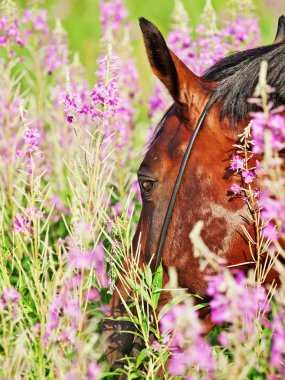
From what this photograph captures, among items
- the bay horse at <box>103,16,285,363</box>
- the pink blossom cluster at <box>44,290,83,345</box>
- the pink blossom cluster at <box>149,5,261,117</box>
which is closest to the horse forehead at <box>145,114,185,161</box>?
the bay horse at <box>103,16,285,363</box>

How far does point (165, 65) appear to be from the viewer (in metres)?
2.91

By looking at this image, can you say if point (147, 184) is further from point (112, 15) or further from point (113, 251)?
point (112, 15)

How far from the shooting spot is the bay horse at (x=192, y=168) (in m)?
2.91

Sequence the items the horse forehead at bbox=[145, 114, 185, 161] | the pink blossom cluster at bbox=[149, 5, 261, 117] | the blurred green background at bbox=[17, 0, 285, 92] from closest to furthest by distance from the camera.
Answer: the horse forehead at bbox=[145, 114, 185, 161], the pink blossom cluster at bbox=[149, 5, 261, 117], the blurred green background at bbox=[17, 0, 285, 92]

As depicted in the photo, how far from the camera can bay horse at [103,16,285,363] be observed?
2.91 meters

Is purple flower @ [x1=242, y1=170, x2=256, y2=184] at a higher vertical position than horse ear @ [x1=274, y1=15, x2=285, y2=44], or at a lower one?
lower

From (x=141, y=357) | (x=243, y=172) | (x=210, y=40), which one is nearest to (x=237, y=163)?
(x=243, y=172)

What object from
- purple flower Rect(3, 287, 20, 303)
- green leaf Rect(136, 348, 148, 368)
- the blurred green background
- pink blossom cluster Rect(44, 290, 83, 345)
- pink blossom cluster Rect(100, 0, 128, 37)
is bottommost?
green leaf Rect(136, 348, 148, 368)

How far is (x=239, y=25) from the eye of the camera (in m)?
4.96

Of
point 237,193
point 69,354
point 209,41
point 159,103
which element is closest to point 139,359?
point 69,354

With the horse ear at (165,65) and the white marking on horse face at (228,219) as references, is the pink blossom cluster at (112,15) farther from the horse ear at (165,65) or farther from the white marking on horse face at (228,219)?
the white marking on horse face at (228,219)

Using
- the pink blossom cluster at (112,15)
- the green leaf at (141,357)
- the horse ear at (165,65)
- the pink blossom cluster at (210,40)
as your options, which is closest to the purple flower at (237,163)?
the horse ear at (165,65)

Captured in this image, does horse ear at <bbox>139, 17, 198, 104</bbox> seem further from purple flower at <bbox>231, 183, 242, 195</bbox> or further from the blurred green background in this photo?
the blurred green background

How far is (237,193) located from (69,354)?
0.86 metres
